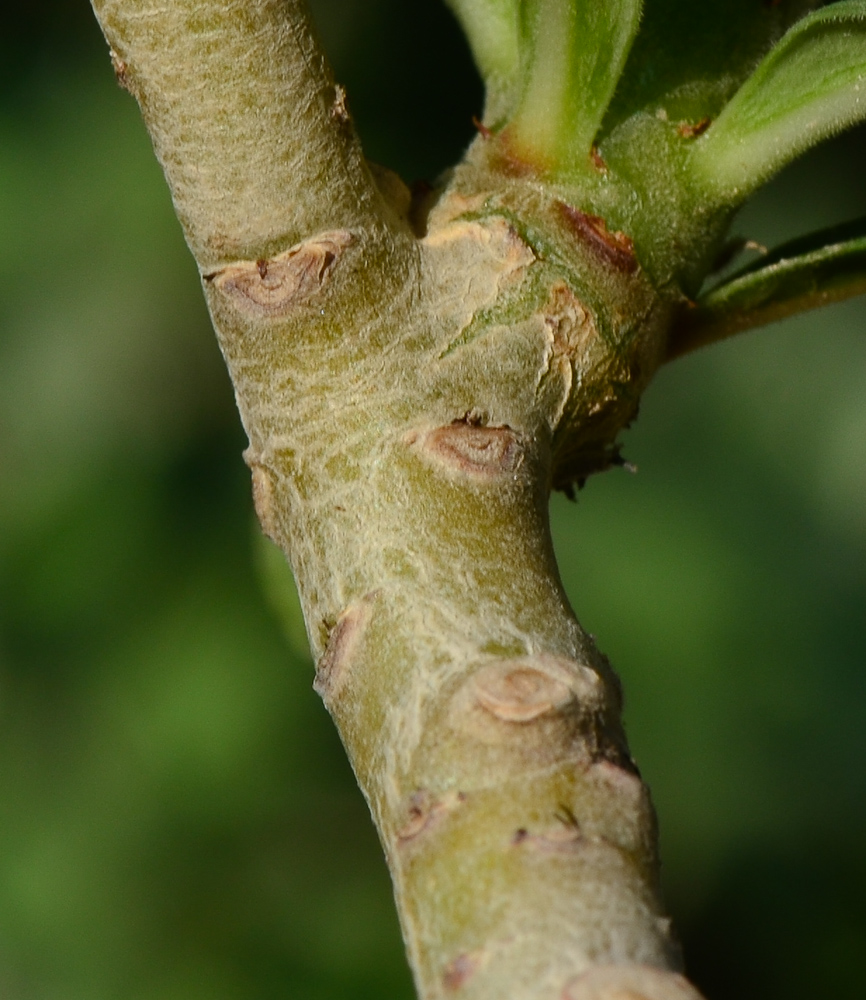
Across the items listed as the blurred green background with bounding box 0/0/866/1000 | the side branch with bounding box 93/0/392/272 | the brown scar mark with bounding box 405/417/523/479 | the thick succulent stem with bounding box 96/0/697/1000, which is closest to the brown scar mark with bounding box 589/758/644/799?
the thick succulent stem with bounding box 96/0/697/1000

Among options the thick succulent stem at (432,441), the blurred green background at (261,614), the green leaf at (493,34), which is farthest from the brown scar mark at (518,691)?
the blurred green background at (261,614)

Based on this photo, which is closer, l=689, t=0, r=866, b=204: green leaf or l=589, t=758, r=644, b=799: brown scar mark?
l=589, t=758, r=644, b=799: brown scar mark

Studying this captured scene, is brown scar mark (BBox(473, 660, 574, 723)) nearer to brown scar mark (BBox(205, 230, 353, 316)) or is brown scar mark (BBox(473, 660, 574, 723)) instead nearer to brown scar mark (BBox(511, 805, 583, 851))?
brown scar mark (BBox(511, 805, 583, 851))

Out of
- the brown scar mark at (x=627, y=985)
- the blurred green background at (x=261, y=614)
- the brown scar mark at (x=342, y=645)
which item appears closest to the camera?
the brown scar mark at (x=627, y=985)

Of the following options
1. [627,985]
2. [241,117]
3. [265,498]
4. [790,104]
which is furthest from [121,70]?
[627,985]

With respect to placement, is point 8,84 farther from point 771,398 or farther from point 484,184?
point 484,184

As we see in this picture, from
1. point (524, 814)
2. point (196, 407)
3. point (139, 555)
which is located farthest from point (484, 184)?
point (196, 407)

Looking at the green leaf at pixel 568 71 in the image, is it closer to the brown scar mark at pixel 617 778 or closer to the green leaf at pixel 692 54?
the green leaf at pixel 692 54
